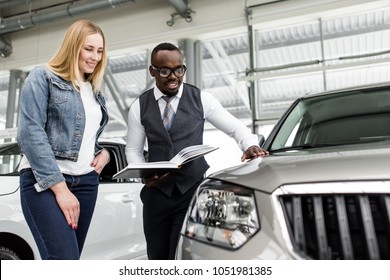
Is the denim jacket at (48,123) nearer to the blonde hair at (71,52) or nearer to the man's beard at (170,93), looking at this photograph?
the blonde hair at (71,52)

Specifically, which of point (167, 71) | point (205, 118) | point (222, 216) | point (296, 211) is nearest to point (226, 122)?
point (205, 118)

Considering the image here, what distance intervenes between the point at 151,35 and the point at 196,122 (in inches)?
201

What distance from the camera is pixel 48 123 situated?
1.17 meters

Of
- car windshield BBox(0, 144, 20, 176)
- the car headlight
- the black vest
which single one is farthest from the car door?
the car headlight

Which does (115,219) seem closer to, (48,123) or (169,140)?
(169,140)

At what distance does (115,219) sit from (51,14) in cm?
517

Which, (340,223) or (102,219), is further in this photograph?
(102,219)

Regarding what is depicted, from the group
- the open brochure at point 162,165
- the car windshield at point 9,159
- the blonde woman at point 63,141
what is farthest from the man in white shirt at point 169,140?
the car windshield at point 9,159

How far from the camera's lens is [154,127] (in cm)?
146

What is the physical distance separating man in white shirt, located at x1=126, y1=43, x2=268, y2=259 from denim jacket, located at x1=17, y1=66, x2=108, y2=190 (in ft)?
1.12

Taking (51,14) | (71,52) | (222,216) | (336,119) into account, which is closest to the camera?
(222,216)

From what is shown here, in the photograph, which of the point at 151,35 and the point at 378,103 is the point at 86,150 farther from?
the point at 151,35

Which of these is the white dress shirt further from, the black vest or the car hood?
the car hood

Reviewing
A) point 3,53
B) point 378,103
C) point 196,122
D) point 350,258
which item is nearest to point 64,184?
point 196,122
